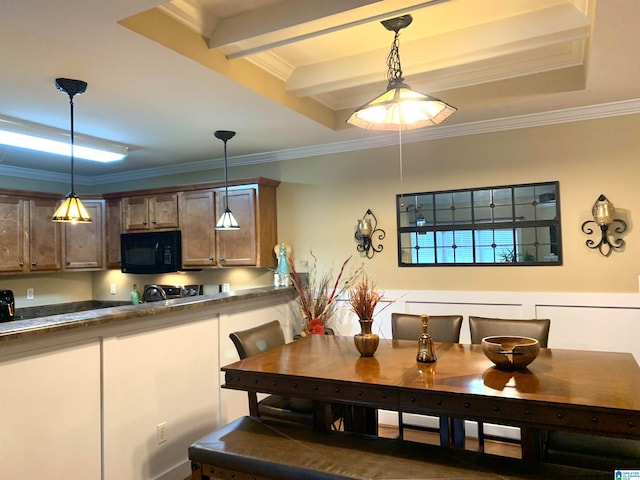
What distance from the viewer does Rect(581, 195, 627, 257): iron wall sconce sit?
10.3ft

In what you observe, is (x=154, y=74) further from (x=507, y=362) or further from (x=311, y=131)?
(x=507, y=362)

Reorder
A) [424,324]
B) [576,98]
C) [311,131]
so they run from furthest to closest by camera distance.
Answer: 1. [311,131]
2. [576,98]
3. [424,324]

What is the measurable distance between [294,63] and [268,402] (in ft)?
7.06

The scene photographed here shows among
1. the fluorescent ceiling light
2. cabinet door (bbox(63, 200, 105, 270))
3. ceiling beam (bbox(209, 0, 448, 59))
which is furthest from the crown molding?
ceiling beam (bbox(209, 0, 448, 59))

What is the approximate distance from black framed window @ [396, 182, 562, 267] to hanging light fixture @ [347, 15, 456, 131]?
131 centimetres

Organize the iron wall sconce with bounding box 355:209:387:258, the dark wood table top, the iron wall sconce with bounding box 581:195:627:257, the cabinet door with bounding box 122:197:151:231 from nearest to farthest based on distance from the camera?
the dark wood table top
the iron wall sconce with bounding box 581:195:627:257
the iron wall sconce with bounding box 355:209:387:258
the cabinet door with bounding box 122:197:151:231

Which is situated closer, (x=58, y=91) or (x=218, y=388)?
(x=58, y=91)

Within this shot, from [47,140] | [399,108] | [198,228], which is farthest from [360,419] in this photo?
[47,140]

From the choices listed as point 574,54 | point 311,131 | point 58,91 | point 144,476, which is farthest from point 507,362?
point 58,91

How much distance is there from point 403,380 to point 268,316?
205 centimetres

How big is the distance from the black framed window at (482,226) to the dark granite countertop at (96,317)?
57.8 inches

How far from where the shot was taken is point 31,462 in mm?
2123

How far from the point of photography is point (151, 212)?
15.5 feet

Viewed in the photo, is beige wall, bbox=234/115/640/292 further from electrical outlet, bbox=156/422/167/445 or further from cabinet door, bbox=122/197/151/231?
electrical outlet, bbox=156/422/167/445
